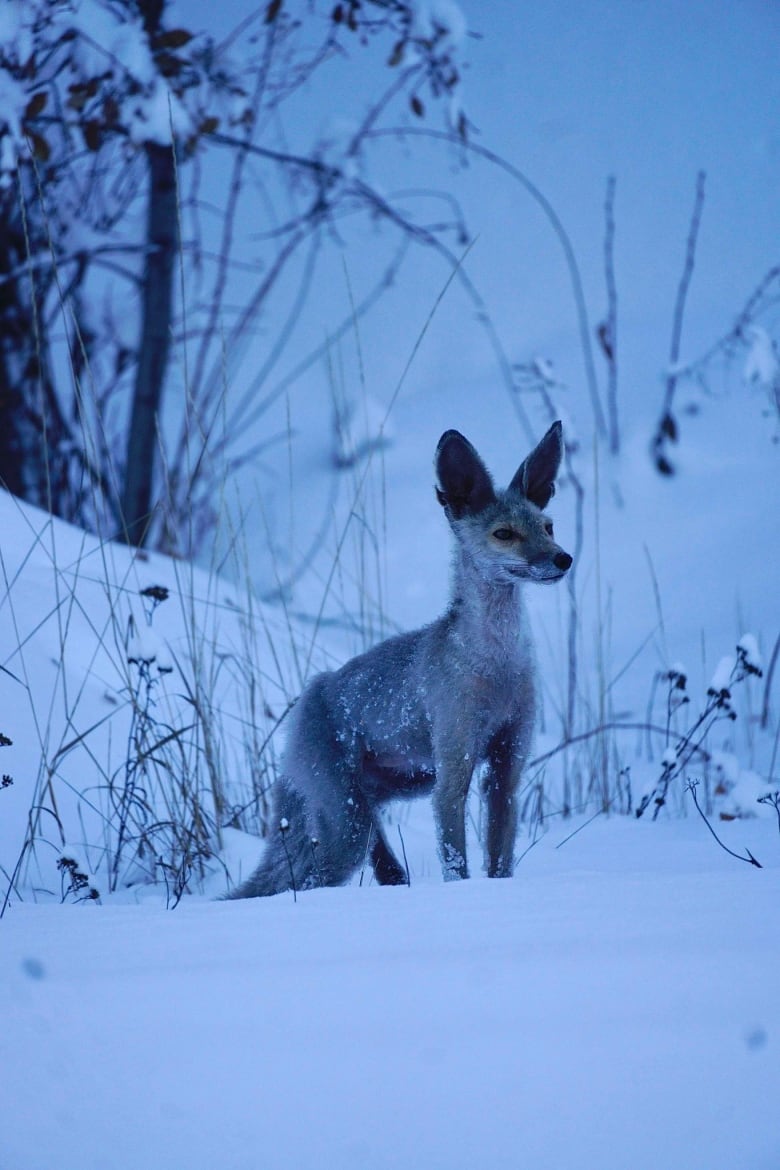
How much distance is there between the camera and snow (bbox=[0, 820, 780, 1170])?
1.42 m

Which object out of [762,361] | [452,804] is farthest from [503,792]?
[762,361]

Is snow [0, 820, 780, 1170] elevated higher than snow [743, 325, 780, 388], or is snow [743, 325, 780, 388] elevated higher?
snow [743, 325, 780, 388]

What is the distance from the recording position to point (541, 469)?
3.25 meters

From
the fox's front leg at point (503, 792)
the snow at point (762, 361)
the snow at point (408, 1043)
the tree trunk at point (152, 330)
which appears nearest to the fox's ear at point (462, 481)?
the fox's front leg at point (503, 792)

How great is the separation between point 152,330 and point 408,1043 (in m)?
6.68

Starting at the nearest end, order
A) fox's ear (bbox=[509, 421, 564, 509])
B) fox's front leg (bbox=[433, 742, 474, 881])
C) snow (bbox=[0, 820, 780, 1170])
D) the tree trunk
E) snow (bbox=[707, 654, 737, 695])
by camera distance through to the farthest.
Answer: snow (bbox=[0, 820, 780, 1170]) → fox's front leg (bbox=[433, 742, 474, 881]) → fox's ear (bbox=[509, 421, 564, 509]) → snow (bbox=[707, 654, 737, 695]) → the tree trunk

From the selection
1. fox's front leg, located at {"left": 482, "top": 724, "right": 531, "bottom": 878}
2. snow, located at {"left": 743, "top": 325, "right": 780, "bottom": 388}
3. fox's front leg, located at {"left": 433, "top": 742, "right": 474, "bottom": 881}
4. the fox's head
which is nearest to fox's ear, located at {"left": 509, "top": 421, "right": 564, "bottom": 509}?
the fox's head

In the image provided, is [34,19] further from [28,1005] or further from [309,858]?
[28,1005]

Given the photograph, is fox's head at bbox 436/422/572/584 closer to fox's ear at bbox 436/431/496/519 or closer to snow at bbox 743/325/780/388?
fox's ear at bbox 436/431/496/519

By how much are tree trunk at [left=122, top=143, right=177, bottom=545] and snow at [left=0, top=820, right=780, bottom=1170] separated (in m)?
5.98

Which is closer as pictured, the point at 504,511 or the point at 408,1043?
the point at 408,1043

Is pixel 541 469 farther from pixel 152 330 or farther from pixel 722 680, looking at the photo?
pixel 152 330

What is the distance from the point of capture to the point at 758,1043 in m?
1.52

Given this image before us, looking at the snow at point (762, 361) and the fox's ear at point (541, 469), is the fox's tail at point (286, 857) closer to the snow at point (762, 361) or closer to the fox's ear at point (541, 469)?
the fox's ear at point (541, 469)
